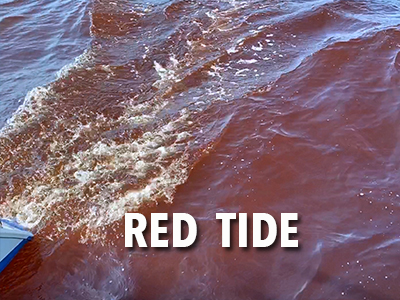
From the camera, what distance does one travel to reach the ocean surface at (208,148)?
14.9 ft

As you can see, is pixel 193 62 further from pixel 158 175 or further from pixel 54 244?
pixel 54 244

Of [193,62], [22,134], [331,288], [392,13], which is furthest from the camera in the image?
[392,13]

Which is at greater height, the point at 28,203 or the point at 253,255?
the point at 28,203

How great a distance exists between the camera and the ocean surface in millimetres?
4555

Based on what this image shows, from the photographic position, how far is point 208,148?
6035mm

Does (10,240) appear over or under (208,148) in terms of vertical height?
over

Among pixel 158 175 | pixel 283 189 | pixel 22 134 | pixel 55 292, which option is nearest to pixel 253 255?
pixel 283 189

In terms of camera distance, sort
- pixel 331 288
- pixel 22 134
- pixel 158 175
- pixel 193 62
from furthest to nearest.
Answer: pixel 193 62 → pixel 22 134 → pixel 158 175 → pixel 331 288

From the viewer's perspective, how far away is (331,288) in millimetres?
4289

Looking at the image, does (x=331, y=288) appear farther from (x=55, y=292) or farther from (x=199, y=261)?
(x=55, y=292)

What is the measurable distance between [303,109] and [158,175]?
2386 mm

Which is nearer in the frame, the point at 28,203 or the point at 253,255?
the point at 253,255

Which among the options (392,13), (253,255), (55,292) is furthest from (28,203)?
(392,13)

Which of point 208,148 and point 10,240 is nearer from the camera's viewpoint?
point 10,240
